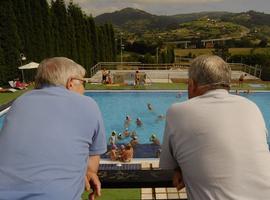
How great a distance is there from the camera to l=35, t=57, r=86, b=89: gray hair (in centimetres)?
188

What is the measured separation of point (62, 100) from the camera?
1785 millimetres

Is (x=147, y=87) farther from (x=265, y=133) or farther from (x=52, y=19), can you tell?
(x=265, y=133)

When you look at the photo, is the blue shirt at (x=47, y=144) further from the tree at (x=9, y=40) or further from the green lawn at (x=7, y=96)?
the tree at (x=9, y=40)

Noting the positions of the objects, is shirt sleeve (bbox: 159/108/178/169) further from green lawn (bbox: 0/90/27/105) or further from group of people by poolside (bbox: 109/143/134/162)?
green lawn (bbox: 0/90/27/105)

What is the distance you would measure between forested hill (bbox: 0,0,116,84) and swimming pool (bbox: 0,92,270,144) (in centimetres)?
584

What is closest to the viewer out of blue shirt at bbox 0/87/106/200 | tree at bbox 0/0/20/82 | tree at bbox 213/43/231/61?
blue shirt at bbox 0/87/106/200

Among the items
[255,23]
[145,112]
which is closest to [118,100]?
[145,112]

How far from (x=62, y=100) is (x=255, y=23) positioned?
175 metres

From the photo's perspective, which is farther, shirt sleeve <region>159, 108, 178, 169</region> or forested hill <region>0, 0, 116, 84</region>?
forested hill <region>0, 0, 116, 84</region>

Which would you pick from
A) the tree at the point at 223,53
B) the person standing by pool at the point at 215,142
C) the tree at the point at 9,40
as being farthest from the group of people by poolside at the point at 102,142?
the tree at the point at 223,53

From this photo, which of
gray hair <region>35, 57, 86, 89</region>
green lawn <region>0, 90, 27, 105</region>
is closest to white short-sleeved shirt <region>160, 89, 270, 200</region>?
gray hair <region>35, 57, 86, 89</region>

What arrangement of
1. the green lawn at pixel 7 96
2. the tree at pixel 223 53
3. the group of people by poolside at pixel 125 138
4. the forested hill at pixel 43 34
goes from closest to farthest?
the group of people by poolside at pixel 125 138, the green lawn at pixel 7 96, the forested hill at pixel 43 34, the tree at pixel 223 53

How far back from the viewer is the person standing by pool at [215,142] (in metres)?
1.68

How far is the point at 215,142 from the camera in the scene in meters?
1.72
